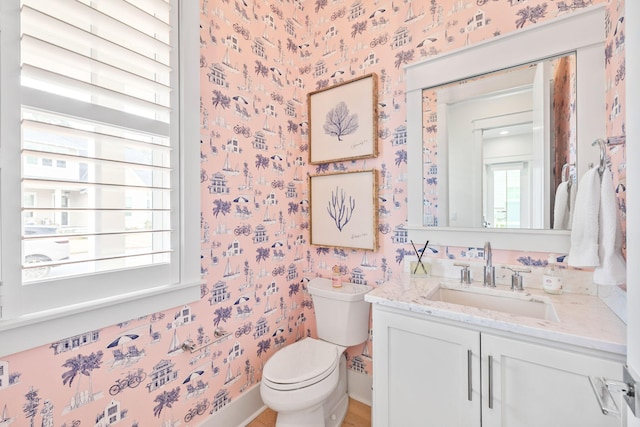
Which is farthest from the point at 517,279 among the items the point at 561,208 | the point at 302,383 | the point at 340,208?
the point at 302,383

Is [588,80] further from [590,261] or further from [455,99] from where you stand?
[590,261]

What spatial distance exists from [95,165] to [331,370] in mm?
1415

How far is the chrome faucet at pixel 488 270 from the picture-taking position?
1338 millimetres

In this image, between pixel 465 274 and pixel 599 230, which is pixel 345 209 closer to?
pixel 465 274

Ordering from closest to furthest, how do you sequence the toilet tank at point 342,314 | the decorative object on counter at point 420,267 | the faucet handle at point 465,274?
the faucet handle at point 465,274, the decorative object on counter at point 420,267, the toilet tank at point 342,314

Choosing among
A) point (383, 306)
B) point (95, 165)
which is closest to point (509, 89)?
point (383, 306)

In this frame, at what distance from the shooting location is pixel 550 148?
127 cm

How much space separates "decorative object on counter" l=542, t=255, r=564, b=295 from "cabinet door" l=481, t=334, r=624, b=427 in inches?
16.4

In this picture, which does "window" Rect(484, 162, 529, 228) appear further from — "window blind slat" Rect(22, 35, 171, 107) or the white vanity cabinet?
"window blind slat" Rect(22, 35, 171, 107)

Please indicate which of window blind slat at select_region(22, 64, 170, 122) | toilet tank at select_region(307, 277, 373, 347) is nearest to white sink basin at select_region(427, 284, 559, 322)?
toilet tank at select_region(307, 277, 373, 347)

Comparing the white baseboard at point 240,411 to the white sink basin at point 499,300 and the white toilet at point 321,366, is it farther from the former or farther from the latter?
the white sink basin at point 499,300

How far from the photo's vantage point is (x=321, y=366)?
1439 mm

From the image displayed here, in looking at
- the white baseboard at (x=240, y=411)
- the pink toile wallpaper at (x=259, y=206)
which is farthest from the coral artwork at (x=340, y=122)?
the white baseboard at (x=240, y=411)

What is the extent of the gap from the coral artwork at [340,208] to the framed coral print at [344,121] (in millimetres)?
250
